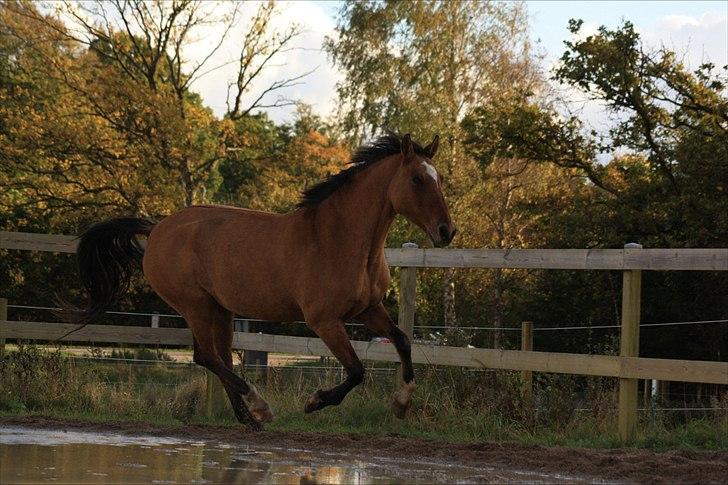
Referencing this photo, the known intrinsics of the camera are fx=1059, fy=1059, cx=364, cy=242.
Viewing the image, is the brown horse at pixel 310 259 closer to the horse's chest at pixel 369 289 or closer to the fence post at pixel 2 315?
the horse's chest at pixel 369 289

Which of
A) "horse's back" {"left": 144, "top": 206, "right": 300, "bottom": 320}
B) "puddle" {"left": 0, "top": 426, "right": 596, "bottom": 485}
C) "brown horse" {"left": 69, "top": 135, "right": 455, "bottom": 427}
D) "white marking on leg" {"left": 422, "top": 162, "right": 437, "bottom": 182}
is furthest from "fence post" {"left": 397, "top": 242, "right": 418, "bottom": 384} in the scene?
"puddle" {"left": 0, "top": 426, "right": 596, "bottom": 485}

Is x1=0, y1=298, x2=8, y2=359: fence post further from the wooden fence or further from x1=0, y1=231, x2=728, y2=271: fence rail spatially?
Result: x1=0, y1=231, x2=728, y2=271: fence rail

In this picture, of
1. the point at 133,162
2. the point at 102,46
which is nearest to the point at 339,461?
the point at 133,162

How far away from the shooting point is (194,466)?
609cm

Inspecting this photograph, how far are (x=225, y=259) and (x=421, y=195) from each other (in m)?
1.87

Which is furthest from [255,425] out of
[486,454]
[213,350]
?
[486,454]

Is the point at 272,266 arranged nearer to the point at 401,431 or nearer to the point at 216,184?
the point at 401,431

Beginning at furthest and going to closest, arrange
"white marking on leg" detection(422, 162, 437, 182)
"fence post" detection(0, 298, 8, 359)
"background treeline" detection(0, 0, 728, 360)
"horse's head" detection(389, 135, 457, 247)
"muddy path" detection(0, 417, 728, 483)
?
"background treeline" detection(0, 0, 728, 360) → "fence post" detection(0, 298, 8, 359) → "white marking on leg" detection(422, 162, 437, 182) → "horse's head" detection(389, 135, 457, 247) → "muddy path" detection(0, 417, 728, 483)

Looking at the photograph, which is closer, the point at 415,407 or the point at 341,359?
the point at 341,359

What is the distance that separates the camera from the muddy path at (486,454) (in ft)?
20.1

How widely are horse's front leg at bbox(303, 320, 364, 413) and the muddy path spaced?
296 millimetres

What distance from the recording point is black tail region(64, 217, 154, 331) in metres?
9.67

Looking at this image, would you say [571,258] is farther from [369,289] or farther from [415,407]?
[415,407]

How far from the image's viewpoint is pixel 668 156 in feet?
65.7
